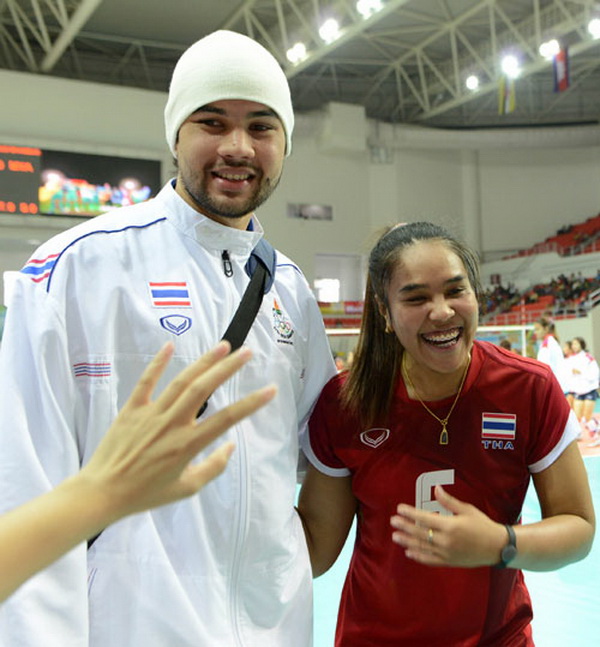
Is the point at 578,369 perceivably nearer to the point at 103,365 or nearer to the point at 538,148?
the point at 103,365

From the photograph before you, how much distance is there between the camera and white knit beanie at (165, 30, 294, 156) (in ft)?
5.61

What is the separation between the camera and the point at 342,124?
827 inches

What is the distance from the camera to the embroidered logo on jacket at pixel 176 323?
159 centimetres

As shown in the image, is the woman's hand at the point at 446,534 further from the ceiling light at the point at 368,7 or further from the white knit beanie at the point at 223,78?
the ceiling light at the point at 368,7

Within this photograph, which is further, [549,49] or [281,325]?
[549,49]

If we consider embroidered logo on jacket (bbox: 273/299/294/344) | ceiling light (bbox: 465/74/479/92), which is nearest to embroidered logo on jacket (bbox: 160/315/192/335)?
embroidered logo on jacket (bbox: 273/299/294/344)

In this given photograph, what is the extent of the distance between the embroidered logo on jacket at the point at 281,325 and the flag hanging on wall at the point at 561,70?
16.1 m

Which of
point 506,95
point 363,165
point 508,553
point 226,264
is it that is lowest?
point 508,553

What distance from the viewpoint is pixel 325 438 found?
1.93 m

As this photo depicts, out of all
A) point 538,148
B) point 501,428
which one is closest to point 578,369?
point 501,428

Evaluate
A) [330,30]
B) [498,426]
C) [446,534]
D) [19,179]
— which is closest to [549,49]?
[330,30]

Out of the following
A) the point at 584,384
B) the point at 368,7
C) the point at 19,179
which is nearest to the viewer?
the point at 584,384

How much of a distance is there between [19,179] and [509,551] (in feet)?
51.9

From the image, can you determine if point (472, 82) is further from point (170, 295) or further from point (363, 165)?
point (170, 295)
